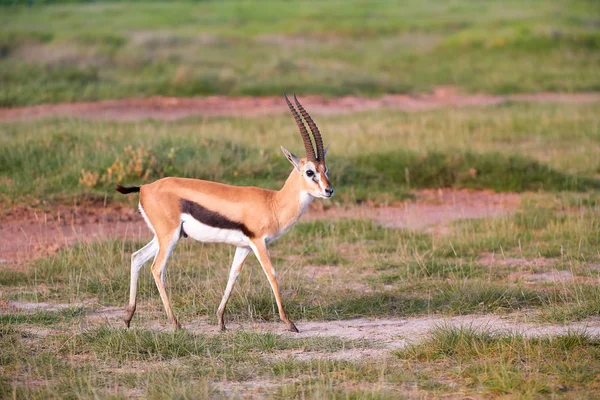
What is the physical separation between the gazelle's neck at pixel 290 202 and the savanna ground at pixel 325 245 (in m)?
0.82

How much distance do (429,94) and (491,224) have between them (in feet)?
40.5

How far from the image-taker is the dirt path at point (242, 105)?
675 inches

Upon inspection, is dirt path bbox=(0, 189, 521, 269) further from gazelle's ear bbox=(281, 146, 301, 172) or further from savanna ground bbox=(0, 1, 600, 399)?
gazelle's ear bbox=(281, 146, 301, 172)

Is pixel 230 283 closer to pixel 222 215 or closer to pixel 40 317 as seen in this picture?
pixel 222 215

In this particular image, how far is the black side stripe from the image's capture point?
6508 mm

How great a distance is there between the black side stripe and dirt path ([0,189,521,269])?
2472mm

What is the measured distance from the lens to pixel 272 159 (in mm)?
12234

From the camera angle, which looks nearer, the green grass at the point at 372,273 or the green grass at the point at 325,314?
the green grass at the point at 325,314

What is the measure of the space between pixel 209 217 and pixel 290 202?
2.13ft

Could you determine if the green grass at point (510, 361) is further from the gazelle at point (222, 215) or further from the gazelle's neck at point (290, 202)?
the gazelle's neck at point (290, 202)

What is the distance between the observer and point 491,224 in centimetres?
996

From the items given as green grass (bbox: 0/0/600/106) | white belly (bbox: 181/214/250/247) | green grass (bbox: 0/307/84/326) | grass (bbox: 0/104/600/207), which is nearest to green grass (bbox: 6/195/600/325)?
green grass (bbox: 0/307/84/326)

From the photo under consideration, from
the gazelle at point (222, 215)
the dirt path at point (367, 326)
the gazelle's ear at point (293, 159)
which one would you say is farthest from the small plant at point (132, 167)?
the gazelle's ear at point (293, 159)

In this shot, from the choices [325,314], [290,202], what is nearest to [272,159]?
[325,314]
